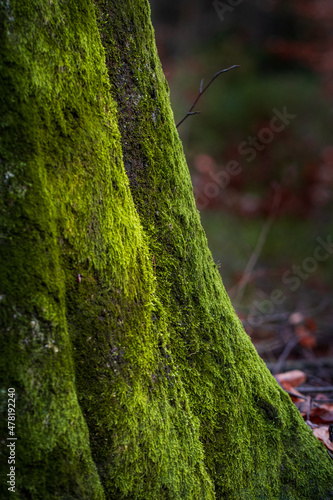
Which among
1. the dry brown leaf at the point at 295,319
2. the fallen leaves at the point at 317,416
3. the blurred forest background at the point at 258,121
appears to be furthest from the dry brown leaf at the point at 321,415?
the blurred forest background at the point at 258,121

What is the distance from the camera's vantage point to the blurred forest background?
9.20 meters

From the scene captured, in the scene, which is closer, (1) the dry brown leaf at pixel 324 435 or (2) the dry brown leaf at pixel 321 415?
(1) the dry brown leaf at pixel 324 435

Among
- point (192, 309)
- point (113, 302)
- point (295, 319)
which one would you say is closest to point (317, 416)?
point (192, 309)

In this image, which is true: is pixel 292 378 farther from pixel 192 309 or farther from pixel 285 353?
pixel 192 309

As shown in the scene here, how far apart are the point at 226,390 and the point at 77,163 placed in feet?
A: 3.39

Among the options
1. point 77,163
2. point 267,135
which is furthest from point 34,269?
point 267,135

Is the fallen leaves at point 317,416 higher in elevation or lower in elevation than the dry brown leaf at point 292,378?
lower

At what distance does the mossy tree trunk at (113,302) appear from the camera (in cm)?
100

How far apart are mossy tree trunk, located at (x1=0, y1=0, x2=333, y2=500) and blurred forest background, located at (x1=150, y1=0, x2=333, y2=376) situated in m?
6.12

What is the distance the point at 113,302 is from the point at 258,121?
460 inches

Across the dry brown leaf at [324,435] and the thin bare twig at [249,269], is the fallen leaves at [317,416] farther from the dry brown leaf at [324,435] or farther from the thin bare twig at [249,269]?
the thin bare twig at [249,269]

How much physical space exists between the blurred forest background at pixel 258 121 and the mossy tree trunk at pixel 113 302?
612cm

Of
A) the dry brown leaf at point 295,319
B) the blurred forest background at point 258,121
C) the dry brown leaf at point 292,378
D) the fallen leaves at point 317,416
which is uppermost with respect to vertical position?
the blurred forest background at point 258,121

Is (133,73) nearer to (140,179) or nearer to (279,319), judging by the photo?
(140,179)
